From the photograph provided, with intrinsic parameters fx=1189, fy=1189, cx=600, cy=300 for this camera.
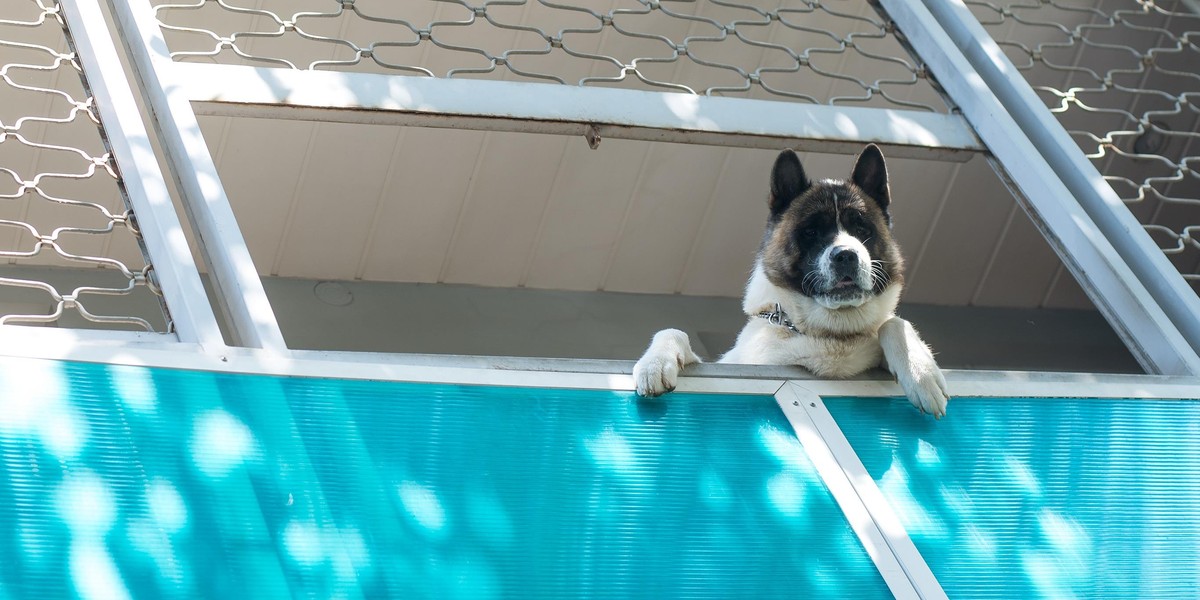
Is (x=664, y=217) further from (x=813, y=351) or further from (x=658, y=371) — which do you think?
(x=658, y=371)

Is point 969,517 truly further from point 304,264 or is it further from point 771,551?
point 304,264

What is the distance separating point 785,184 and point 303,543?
1.70m

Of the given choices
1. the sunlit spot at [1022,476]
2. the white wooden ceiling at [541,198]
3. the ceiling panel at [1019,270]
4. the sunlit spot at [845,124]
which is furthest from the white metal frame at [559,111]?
the ceiling panel at [1019,270]

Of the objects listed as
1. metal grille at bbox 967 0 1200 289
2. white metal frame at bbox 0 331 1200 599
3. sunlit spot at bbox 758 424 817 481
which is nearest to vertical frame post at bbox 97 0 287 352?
white metal frame at bbox 0 331 1200 599

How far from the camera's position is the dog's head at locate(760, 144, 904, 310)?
9.32ft

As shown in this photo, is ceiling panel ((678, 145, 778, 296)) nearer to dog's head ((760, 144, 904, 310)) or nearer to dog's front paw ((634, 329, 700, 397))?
dog's head ((760, 144, 904, 310))

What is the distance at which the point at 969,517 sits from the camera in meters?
2.39

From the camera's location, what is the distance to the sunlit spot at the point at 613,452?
229cm

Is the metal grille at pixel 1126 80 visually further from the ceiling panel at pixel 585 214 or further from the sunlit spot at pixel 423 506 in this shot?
the sunlit spot at pixel 423 506

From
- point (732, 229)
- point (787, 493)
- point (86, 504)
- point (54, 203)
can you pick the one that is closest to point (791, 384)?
point (787, 493)

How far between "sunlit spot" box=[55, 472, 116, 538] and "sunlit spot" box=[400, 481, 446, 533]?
49cm

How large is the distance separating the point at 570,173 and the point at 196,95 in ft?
8.17

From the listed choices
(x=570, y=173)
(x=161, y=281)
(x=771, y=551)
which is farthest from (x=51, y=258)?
(x=771, y=551)

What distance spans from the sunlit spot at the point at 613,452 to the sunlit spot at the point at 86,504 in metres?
0.86
